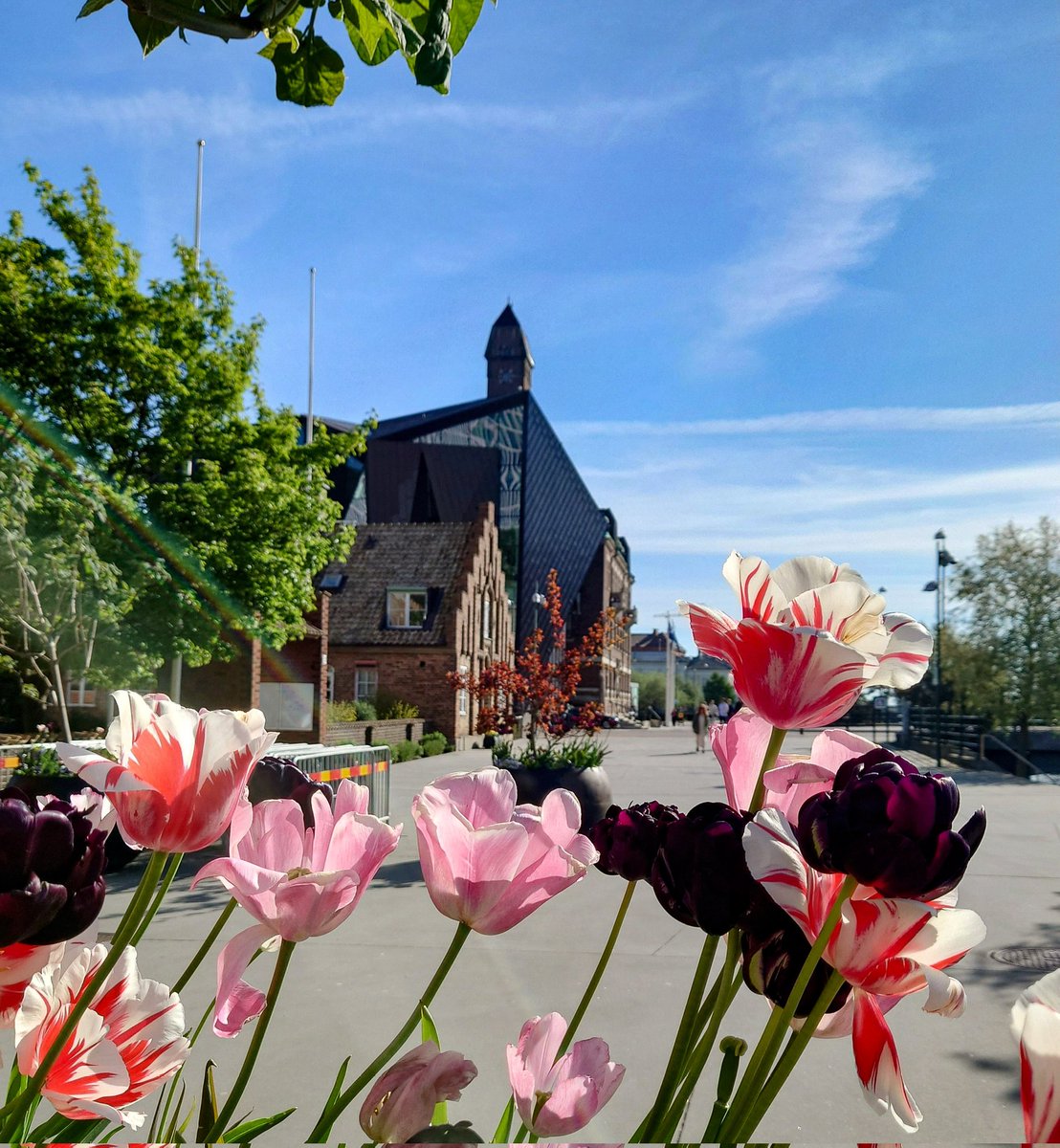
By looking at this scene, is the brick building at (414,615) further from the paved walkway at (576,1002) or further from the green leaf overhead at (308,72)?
the green leaf overhead at (308,72)

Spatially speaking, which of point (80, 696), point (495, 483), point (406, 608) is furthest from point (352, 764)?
point (495, 483)

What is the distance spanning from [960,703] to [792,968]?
36803 millimetres

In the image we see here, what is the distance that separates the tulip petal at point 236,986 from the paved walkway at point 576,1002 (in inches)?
79.0

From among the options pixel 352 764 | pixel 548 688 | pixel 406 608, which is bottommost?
pixel 352 764

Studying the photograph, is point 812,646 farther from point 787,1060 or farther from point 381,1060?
point 381,1060

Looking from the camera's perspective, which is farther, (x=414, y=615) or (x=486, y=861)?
(x=414, y=615)

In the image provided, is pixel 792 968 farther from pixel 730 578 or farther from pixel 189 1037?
pixel 189 1037

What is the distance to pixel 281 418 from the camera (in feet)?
63.4

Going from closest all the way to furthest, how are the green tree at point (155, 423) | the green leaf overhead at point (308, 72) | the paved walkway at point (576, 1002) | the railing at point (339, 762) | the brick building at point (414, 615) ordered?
the green leaf overhead at point (308, 72) → the paved walkway at point (576, 1002) → the railing at point (339, 762) → the green tree at point (155, 423) → the brick building at point (414, 615)

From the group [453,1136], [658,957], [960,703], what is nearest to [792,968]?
[453,1136]

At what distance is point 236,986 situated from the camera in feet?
2.39

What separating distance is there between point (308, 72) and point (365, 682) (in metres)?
34.2

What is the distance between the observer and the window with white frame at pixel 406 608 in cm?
3553

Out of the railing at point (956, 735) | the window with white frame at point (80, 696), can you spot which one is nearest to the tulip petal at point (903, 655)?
the window with white frame at point (80, 696)
